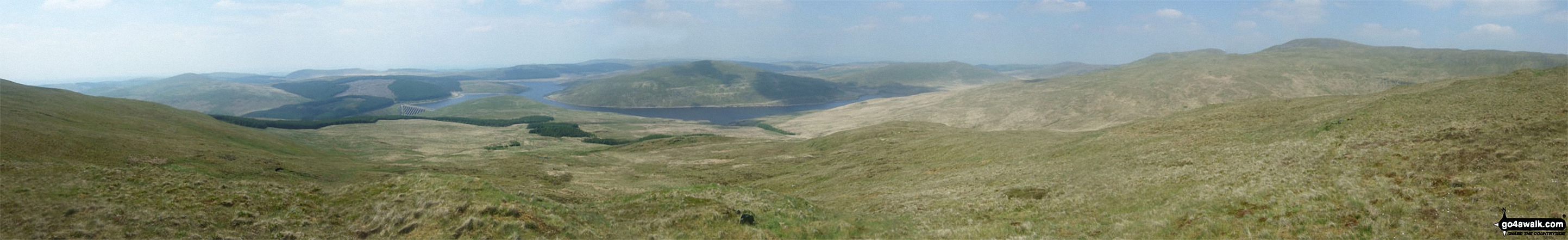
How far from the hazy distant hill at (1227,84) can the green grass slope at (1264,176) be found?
7969cm

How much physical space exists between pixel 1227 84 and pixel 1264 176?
149 meters

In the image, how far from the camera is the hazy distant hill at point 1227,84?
139250 mm

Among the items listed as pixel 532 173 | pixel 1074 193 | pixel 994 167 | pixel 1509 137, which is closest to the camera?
pixel 1509 137

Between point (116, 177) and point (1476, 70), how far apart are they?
784 ft

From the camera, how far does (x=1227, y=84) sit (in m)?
149

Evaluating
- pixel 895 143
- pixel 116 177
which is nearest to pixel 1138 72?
pixel 895 143

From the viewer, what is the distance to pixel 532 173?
6166 cm

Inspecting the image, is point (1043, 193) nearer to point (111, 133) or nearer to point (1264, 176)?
point (1264, 176)

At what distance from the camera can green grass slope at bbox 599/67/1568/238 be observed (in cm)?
2192

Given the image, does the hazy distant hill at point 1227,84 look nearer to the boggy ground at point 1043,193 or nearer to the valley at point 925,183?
the valley at point 925,183

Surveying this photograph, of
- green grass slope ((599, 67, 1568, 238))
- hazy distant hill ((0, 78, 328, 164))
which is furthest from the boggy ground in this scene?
hazy distant hill ((0, 78, 328, 164))

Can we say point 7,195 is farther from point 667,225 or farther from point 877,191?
point 877,191

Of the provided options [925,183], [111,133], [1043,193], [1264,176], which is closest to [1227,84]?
[925,183]

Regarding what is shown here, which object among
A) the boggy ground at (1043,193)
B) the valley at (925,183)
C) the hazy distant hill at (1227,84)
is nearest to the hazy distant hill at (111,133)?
the valley at (925,183)
